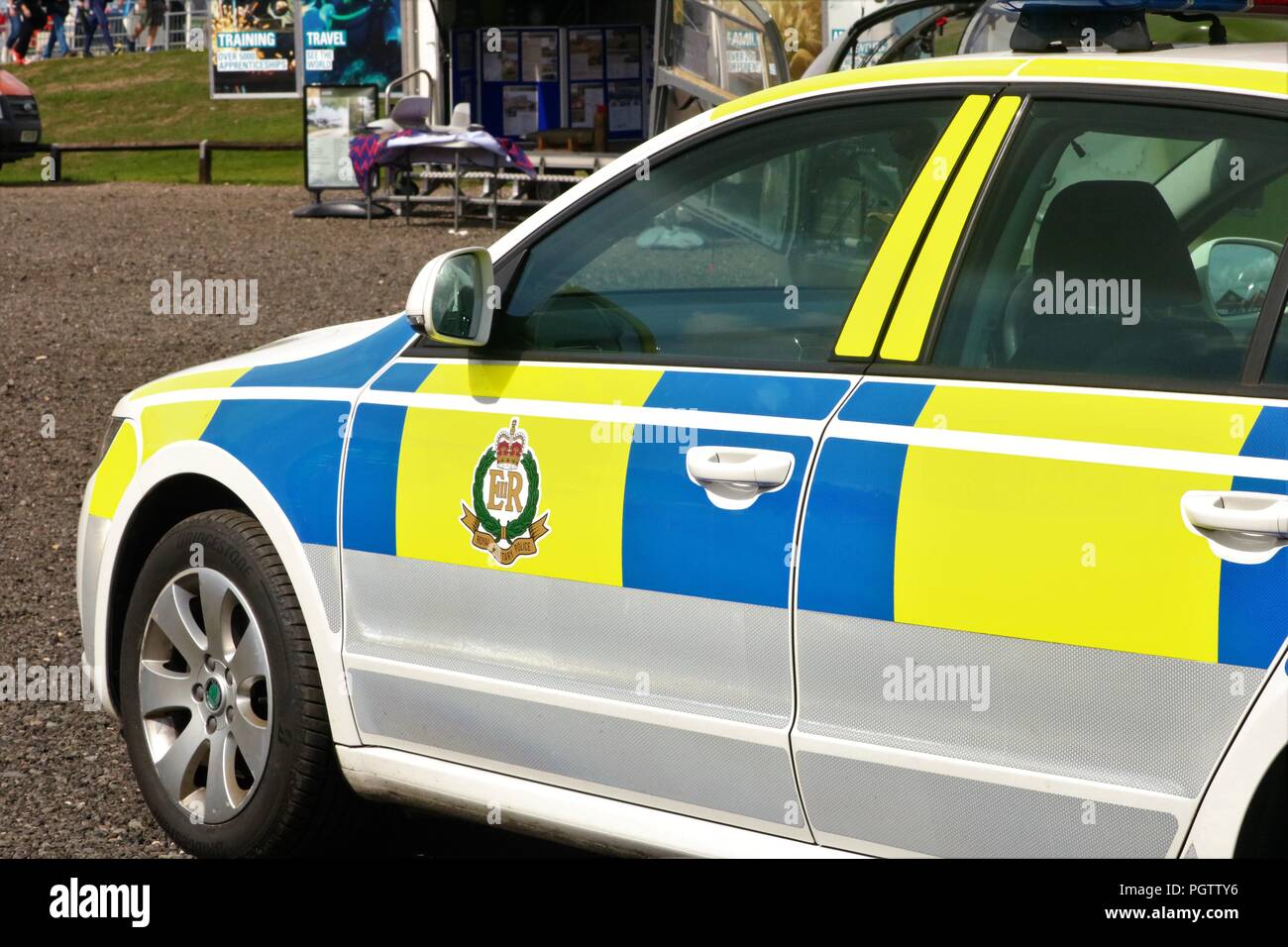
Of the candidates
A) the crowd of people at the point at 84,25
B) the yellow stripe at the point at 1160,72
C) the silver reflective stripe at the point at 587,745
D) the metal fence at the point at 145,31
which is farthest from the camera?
the metal fence at the point at 145,31

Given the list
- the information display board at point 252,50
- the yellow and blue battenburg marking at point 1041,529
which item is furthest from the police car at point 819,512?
the information display board at point 252,50

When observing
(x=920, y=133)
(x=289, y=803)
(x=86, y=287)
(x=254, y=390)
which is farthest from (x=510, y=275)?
(x=86, y=287)

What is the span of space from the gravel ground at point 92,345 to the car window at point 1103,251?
1786 millimetres

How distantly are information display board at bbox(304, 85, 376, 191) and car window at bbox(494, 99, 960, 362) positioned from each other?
15.2 m

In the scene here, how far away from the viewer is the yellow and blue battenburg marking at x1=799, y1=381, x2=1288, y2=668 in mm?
2299

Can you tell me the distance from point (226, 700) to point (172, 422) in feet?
2.00

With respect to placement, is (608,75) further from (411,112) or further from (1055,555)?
(1055,555)

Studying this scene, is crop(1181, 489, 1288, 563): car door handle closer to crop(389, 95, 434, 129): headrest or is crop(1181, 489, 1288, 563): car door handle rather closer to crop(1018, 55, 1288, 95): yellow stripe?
crop(1018, 55, 1288, 95): yellow stripe

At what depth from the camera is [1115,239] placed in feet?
8.98

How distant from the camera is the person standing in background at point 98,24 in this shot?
40.0m

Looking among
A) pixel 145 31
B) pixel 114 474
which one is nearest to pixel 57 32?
pixel 145 31

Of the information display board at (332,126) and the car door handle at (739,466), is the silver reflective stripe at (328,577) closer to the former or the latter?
the car door handle at (739,466)

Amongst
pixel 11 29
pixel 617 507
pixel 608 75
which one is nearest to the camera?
pixel 617 507

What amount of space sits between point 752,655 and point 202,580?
137 centimetres
